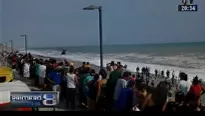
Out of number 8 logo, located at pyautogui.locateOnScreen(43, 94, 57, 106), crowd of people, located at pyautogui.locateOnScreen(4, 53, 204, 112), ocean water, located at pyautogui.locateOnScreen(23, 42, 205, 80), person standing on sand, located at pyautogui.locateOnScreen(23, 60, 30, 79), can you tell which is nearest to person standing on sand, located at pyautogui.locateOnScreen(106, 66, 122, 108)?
crowd of people, located at pyautogui.locateOnScreen(4, 53, 204, 112)

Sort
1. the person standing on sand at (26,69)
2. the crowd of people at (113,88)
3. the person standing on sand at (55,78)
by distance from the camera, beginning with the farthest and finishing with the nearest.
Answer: the person standing on sand at (26,69)
the person standing on sand at (55,78)
the crowd of people at (113,88)

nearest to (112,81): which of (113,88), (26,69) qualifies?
(113,88)

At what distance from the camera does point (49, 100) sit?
1510 millimetres

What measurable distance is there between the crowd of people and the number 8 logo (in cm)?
17

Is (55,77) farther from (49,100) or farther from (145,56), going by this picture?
(145,56)

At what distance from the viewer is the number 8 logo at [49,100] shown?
4.89 feet

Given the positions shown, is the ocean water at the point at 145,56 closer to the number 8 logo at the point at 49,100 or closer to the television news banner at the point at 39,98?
the television news banner at the point at 39,98

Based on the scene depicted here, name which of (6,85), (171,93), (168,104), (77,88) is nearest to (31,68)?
(77,88)

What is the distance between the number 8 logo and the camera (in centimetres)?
149

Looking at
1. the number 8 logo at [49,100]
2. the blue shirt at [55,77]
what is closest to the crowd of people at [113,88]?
the blue shirt at [55,77]

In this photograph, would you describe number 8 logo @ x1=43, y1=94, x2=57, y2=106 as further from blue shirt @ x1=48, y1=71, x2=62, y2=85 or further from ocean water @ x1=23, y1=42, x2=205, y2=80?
ocean water @ x1=23, y1=42, x2=205, y2=80

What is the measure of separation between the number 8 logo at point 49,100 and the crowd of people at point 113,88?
0.17m

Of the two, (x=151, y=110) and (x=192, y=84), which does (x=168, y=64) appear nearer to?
(x=192, y=84)

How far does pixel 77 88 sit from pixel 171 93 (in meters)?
0.95
